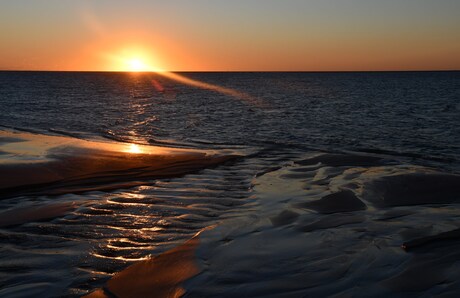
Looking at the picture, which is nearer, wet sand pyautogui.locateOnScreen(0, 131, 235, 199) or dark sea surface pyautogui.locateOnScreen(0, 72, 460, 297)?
dark sea surface pyautogui.locateOnScreen(0, 72, 460, 297)

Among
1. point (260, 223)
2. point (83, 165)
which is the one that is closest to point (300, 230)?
point (260, 223)

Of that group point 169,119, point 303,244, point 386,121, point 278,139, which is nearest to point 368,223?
point 303,244

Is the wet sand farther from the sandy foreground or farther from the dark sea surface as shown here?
the dark sea surface

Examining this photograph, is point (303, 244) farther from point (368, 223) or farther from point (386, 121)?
point (386, 121)

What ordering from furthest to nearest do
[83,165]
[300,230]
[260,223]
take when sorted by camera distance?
[83,165] → [260,223] → [300,230]

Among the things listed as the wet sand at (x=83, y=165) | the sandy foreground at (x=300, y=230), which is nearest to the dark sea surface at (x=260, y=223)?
the sandy foreground at (x=300, y=230)

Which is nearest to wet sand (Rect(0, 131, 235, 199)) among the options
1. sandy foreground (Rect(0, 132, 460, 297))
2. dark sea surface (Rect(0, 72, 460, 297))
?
sandy foreground (Rect(0, 132, 460, 297))

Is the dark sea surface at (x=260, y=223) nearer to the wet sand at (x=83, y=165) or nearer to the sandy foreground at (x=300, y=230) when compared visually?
the sandy foreground at (x=300, y=230)

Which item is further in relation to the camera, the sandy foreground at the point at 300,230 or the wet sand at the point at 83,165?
the wet sand at the point at 83,165

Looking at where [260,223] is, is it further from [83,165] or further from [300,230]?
[83,165]

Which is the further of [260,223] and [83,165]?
[83,165]

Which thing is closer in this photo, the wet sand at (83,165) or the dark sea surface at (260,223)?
the dark sea surface at (260,223)

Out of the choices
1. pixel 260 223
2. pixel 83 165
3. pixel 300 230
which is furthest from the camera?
pixel 83 165

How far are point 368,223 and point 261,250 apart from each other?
2.71 metres
